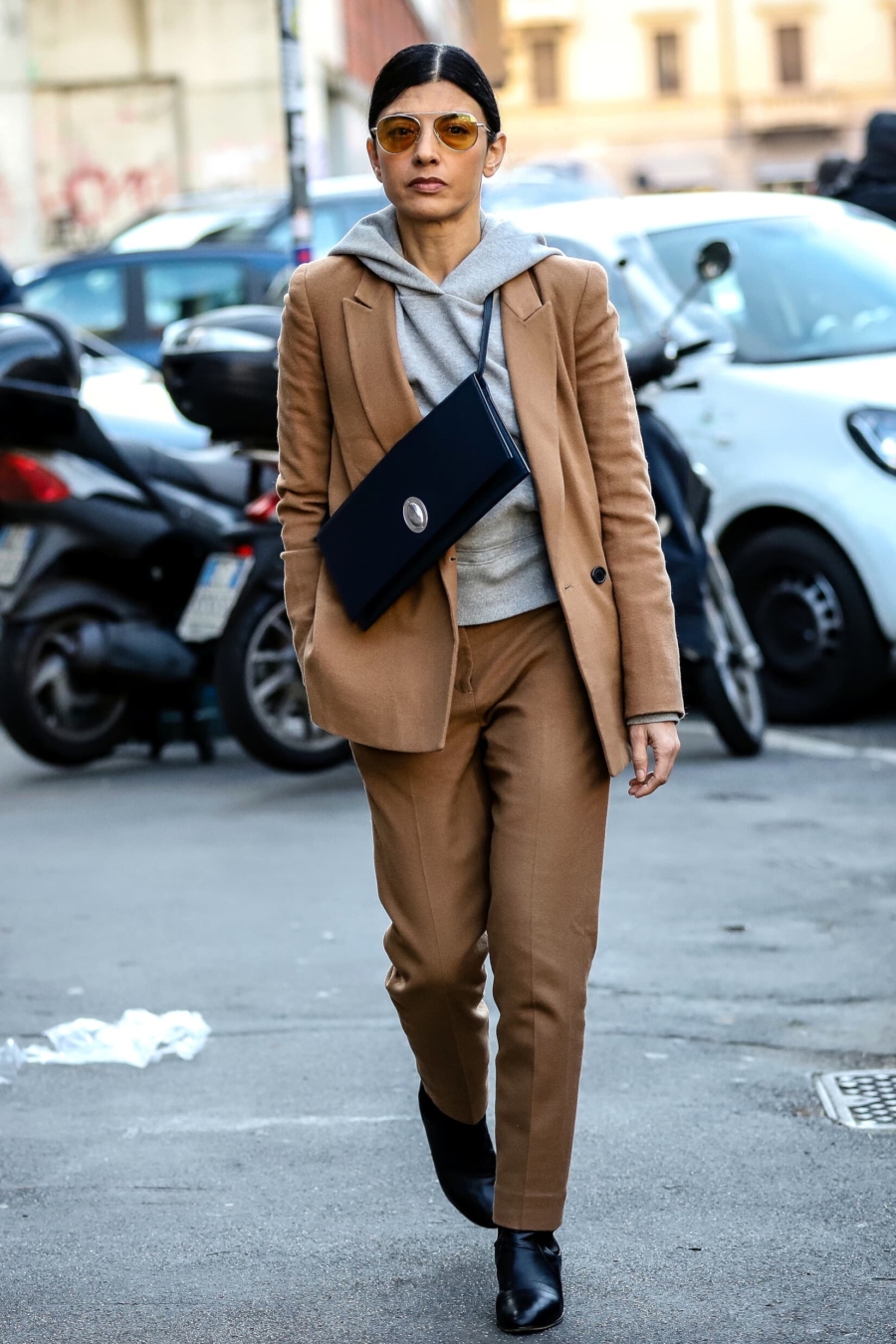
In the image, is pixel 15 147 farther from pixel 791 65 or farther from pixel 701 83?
pixel 791 65

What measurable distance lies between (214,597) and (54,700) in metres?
0.75

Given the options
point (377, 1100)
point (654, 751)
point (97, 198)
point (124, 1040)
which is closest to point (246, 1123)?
point (377, 1100)

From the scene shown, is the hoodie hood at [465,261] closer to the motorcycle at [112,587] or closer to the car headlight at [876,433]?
the motorcycle at [112,587]

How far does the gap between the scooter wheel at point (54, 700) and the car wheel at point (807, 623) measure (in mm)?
2388

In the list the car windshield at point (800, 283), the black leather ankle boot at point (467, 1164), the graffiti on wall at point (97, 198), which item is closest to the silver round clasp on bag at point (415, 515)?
the black leather ankle boot at point (467, 1164)

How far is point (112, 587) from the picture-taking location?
786 centimetres

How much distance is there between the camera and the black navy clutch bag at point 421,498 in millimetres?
3135

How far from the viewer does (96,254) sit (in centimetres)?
1370

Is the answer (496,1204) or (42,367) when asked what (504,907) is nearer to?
(496,1204)

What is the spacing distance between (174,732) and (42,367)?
1428 mm

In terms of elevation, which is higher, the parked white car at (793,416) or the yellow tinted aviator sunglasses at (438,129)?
the yellow tinted aviator sunglasses at (438,129)

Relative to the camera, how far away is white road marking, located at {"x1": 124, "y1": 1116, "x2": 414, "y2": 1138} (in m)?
4.20

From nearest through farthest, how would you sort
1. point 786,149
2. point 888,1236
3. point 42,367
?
point 888,1236 → point 42,367 → point 786,149

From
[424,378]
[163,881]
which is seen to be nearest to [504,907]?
[424,378]
